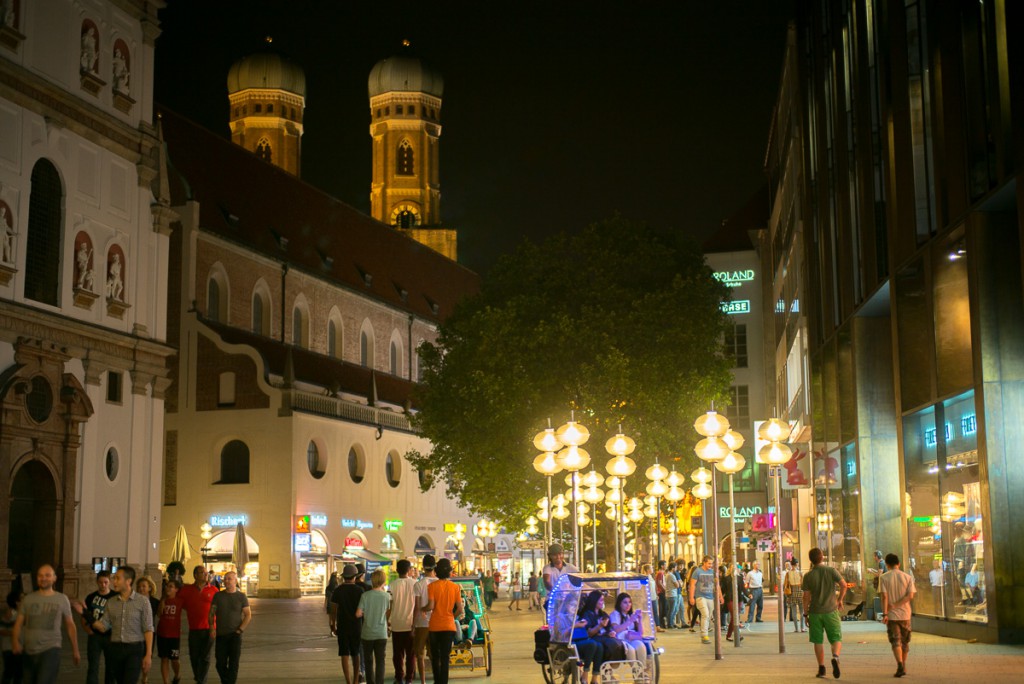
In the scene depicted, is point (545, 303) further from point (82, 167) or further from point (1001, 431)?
point (1001, 431)

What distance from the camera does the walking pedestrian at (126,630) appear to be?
14.4m

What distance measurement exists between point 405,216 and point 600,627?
90865 mm

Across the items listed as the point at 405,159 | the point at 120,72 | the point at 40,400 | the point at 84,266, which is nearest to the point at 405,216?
the point at 405,159

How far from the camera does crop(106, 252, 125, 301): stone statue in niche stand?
43906 mm

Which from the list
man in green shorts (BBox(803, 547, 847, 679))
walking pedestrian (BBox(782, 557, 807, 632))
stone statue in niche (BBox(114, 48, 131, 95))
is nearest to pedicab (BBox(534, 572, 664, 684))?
man in green shorts (BBox(803, 547, 847, 679))

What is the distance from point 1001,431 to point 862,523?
36.2ft

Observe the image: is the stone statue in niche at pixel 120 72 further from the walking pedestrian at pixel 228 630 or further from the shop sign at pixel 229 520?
the walking pedestrian at pixel 228 630

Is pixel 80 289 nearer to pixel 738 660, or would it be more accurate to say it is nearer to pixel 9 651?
pixel 738 660

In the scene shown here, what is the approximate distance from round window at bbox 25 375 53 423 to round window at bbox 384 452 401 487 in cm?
2954

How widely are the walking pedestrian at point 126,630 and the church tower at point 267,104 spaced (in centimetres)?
8931

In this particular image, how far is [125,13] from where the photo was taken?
44938mm

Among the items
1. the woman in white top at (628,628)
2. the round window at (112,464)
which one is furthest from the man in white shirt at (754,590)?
the round window at (112,464)

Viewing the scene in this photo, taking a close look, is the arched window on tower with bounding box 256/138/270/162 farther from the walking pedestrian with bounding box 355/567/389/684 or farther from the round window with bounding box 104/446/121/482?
the walking pedestrian with bounding box 355/567/389/684

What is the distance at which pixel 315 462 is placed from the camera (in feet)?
202
